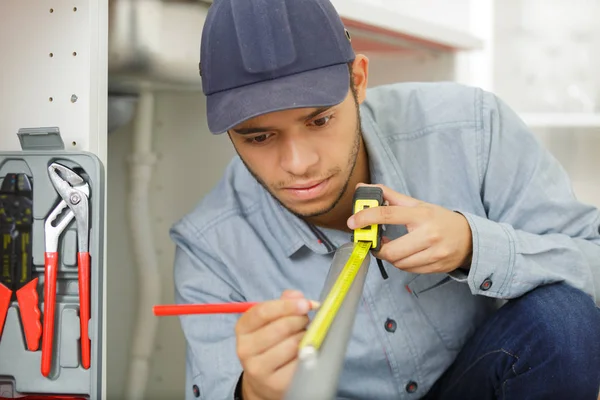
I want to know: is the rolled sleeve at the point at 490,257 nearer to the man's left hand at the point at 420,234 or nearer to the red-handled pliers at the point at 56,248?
the man's left hand at the point at 420,234

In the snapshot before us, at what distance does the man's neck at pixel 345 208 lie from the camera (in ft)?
3.22

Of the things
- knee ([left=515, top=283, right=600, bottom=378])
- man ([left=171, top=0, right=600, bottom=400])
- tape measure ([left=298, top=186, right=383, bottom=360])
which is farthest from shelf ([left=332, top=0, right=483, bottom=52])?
knee ([left=515, top=283, right=600, bottom=378])

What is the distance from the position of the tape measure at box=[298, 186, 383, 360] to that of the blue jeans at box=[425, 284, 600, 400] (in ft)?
0.73

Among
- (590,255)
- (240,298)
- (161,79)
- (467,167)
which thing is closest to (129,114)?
(161,79)

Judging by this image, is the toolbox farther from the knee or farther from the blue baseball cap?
the knee

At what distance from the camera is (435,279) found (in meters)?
0.99

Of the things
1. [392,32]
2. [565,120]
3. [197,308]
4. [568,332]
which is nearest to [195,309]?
[197,308]

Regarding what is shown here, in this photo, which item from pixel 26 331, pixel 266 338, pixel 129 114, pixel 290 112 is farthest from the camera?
pixel 129 114

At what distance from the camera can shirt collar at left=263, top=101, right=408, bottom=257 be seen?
0.98 m

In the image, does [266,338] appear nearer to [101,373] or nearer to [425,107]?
[101,373]

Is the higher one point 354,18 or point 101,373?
point 354,18

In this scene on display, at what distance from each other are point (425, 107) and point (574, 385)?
42 cm

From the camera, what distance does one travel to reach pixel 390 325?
3.18 feet

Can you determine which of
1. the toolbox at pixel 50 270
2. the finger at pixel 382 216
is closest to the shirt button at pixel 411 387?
the finger at pixel 382 216
